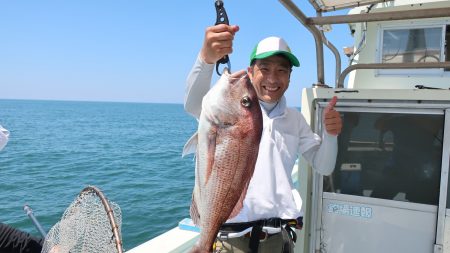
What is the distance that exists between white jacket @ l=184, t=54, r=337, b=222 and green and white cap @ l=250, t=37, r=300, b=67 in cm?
39

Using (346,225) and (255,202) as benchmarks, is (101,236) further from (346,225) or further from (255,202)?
(346,225)

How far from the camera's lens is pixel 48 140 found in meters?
30.2

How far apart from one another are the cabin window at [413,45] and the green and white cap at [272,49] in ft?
12.0

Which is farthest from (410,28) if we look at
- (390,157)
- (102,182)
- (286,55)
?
(102,182)

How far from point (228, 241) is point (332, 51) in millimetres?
2455

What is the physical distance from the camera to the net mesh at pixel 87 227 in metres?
3.47

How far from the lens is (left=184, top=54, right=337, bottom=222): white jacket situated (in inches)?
99.2

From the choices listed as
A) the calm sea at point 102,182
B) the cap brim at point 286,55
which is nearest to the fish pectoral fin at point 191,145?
the cap brim at point 286,55

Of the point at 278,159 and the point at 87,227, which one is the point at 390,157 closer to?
the point at 278,159

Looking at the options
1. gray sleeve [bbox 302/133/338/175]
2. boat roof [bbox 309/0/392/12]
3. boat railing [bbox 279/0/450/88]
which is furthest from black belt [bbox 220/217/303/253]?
boat roof [bbox 309/0/392/12]

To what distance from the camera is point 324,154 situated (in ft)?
9.11

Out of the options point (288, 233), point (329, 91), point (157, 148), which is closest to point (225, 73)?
point (288, 233)

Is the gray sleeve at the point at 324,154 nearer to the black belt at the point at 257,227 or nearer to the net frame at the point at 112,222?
the black belt at the point at 257,227

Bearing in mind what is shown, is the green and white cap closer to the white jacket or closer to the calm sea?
the white jacket
